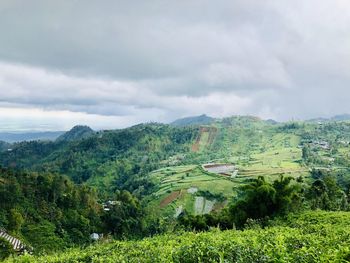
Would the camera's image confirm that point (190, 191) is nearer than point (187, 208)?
No

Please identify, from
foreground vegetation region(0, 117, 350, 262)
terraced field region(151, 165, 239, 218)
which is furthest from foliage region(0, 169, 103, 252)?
terraced field region(151, 165, 239, 218)

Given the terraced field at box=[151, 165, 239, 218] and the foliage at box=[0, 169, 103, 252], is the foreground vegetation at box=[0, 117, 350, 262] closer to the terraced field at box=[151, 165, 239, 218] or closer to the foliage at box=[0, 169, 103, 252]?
the foliage at box=[0, 169, 103, 252]

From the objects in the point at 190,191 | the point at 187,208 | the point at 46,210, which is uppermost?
the point at 190,191

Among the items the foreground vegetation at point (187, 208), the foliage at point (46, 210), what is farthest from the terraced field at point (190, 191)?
the foliage at point (46, 210)

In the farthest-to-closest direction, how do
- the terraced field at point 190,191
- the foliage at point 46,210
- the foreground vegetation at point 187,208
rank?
the terraced field at point 190,191
the foliage at point 46,210
the foreground vegetation at point 187,208

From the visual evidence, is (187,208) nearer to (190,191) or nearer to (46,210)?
(190,191)

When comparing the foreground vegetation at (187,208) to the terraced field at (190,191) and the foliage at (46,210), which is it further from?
the terraced field at (190,191)

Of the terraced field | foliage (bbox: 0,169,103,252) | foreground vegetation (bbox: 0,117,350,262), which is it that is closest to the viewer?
foreground vegetation (bbox: 0,117,350,262)

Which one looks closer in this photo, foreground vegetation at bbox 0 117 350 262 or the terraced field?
foreground vegetation at bbox 0 117 350 262

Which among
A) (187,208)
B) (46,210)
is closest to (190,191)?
(187,208)

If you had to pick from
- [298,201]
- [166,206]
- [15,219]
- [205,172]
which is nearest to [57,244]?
[15,219]

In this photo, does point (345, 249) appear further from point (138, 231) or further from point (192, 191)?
point (192, 191)

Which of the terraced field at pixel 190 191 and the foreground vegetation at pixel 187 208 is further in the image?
the terraced field at pixel 190 191

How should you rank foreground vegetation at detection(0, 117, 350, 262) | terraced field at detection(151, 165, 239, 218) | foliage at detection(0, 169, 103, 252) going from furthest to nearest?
terraced field at detection(151, 165, 239, 218), foliage at detection(0, 169, 103, 252), foreground vegetation at detection(0, 117, 350, 262)
